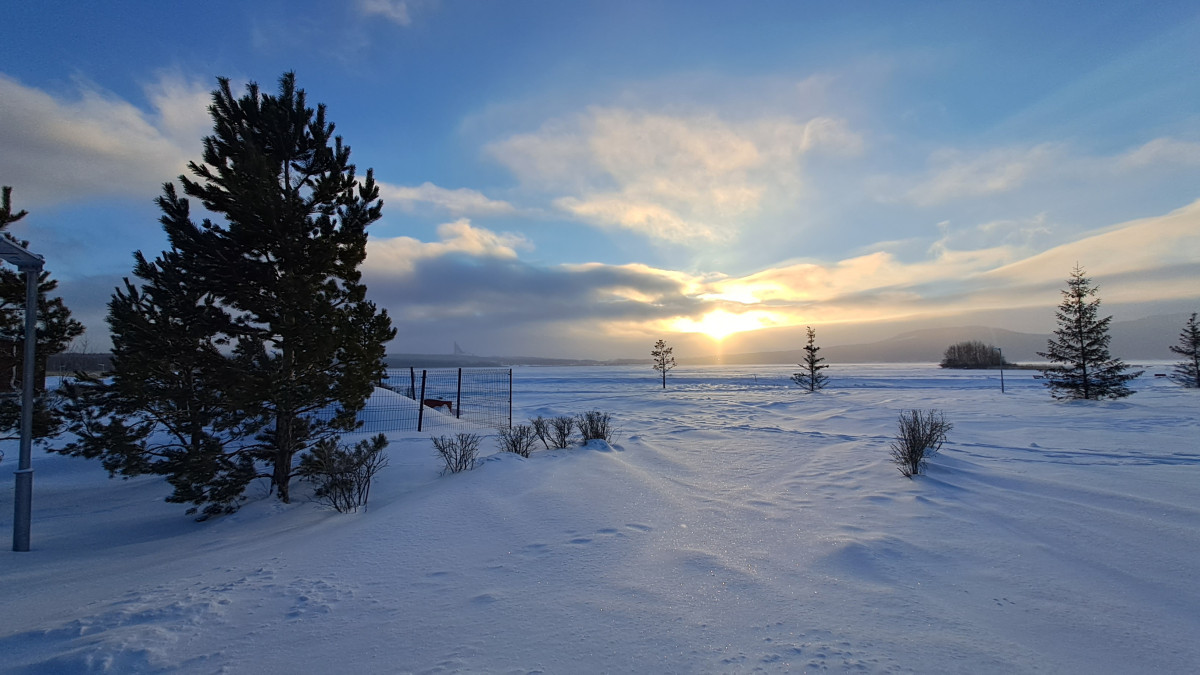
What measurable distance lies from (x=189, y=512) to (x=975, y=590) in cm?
1016

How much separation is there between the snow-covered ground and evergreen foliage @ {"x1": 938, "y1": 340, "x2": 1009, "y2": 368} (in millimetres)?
66580

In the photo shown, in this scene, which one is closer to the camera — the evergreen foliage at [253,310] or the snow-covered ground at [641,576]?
the snow-covered ground at [641,576]

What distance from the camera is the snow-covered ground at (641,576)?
283 cm

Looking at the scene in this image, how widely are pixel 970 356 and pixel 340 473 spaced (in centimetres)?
8228

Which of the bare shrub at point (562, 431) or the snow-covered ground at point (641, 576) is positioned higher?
the bare shrub at point (562, 431)

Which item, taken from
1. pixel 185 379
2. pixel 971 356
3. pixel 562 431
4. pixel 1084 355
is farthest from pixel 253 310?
pixel 971 356

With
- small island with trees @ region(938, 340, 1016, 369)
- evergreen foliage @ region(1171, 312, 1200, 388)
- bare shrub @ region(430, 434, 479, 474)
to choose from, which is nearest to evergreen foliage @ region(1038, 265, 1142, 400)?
evergreen foliage @ region(1171, 312, 1200, 388)

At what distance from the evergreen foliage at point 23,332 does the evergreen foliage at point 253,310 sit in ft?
9.18

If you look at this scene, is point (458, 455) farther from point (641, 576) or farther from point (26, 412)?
point (26, 412)

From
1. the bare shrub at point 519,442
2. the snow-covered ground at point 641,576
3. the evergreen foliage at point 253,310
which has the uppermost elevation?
the evergreen foliage at point 253,310

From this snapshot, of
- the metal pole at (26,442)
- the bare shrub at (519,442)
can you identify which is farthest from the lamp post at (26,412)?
the bare shrub at (519,442)

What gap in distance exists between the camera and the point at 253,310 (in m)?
7.10

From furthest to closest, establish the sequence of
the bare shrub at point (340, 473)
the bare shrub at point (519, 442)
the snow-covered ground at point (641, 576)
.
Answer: the bare shrub at point (519, 442) → the bare shrub at point (340, 473) → the snow-covered ground at point (641, 576)

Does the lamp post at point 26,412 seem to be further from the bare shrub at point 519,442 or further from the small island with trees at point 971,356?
the small island with trees at point 971,356
